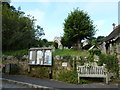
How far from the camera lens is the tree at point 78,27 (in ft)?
53.6

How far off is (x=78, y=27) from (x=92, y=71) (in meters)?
9.56

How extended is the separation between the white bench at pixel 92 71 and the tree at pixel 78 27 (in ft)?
29.5

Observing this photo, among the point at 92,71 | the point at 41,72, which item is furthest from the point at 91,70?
the point at 41,72

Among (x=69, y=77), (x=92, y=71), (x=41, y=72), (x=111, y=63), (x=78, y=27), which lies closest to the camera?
(x=92, y=71)

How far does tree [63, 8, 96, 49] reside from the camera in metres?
A: 16.3

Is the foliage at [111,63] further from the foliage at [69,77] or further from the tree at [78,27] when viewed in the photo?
the tree at [78,27]

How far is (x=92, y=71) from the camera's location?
744 cm

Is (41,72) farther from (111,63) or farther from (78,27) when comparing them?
(78,27)

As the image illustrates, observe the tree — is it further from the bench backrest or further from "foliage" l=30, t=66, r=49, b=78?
the bench backrest

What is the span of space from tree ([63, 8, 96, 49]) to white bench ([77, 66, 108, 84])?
29.5 ft

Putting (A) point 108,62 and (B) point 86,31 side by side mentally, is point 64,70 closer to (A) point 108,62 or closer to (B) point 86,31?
(A) point 108,62

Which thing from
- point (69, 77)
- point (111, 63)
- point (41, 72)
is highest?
point (111, 63)

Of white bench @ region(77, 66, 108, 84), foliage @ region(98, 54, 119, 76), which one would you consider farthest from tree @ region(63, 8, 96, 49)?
white bench @ region(77, 66, 108, 84)

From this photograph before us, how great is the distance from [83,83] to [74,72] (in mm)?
820
